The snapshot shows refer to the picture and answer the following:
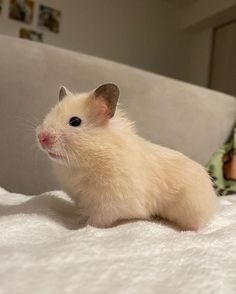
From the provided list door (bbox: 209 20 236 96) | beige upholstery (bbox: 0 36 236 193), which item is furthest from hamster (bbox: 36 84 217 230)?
door (bbox: 209 20 236 96)

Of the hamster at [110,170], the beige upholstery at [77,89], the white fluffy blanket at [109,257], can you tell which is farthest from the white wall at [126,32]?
the white fluffy blanket at [109,257]

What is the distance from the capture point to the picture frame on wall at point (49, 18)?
2527 millimetres

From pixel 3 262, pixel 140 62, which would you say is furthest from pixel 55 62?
pixel 140 62

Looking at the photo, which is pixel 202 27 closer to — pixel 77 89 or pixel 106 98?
pixel 77 89

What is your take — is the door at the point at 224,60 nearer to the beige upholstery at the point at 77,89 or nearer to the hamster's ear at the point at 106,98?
the beige upholstery at the point at 77,89

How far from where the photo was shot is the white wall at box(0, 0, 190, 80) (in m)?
2.65

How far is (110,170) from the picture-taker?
76 cm

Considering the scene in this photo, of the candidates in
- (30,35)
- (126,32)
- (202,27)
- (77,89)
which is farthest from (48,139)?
(202,27)

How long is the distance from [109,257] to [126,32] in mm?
2570

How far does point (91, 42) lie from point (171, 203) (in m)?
2.13

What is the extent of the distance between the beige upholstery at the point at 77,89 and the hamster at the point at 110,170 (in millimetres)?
445

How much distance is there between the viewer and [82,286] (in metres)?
0.50

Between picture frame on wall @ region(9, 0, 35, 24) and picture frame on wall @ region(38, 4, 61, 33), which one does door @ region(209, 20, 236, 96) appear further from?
picture frame on wall @ region(9, 0, 35, 24)

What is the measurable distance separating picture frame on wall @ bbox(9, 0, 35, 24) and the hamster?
71.6 inches
